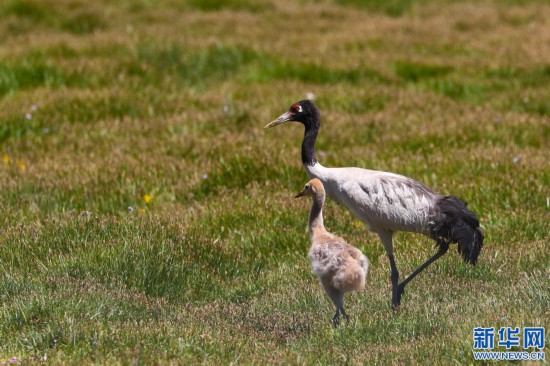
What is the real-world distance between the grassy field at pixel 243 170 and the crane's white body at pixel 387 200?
2.12 feet

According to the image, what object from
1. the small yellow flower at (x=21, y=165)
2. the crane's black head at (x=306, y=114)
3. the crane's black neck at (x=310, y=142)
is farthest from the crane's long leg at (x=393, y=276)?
the small yellow flower at (x=21, y=165)

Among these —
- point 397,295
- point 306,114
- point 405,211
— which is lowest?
point 397,295

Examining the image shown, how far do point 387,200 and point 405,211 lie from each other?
0.59ft

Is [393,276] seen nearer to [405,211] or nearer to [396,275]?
[396,275]

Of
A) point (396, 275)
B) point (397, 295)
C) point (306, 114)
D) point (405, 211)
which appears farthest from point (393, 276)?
point (306, 114)

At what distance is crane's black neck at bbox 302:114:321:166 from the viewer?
28.5ft

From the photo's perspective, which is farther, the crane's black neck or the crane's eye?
the crane's eye

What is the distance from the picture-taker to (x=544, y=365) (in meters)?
5.53

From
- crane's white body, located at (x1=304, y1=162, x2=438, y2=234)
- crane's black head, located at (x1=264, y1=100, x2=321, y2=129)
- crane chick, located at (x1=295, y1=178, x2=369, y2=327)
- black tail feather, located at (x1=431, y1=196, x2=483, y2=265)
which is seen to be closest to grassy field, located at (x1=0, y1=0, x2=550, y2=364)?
crane chick, located at (x1=295, y1=178, x2=369, y2=327)

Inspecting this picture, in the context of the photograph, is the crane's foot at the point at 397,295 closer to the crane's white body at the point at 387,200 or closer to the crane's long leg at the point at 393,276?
the crane's long leg at the point at 393,276

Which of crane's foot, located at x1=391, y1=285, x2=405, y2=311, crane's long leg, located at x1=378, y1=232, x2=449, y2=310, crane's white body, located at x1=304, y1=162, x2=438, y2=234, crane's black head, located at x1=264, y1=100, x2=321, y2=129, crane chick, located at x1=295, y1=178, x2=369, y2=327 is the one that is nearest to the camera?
crane chick, located at x1=295, y1=178, x2=369, y2=327

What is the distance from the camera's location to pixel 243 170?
1137 cm

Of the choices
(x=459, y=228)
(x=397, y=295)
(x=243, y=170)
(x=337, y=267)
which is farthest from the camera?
(x=243, y=170)

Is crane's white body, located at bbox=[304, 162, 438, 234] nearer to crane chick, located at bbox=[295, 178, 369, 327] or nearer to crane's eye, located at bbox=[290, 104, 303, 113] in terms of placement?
crane chick, located at bbox=[295, 178, 369, 327]
